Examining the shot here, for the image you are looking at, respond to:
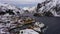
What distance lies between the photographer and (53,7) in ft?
422

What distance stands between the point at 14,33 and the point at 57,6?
347 ft

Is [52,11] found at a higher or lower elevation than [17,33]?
lower

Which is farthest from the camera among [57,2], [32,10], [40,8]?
[32,10]

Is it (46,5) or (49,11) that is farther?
(46,5)

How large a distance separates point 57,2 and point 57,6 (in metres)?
3.77

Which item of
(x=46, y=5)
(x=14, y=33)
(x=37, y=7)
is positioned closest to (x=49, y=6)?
(x=46, y=5)

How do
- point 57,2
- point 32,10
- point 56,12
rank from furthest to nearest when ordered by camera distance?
point 32,10 → point 57,2 → point 56,12

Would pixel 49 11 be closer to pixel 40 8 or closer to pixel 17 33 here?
pixel 40 8

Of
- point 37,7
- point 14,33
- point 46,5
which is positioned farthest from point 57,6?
point 14,33

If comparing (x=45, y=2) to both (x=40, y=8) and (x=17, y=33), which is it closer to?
(x=40, y=8)

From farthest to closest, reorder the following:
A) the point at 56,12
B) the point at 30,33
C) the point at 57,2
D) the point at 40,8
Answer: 1. the point at 40,8
2. the point at 57,2
3. the point at 56,12
4. the point at 30,33

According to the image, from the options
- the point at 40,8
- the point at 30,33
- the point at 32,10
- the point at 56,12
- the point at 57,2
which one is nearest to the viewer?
the point at 30,33

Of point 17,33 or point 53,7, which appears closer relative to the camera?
point 17,33

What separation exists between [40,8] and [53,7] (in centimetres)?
1605
